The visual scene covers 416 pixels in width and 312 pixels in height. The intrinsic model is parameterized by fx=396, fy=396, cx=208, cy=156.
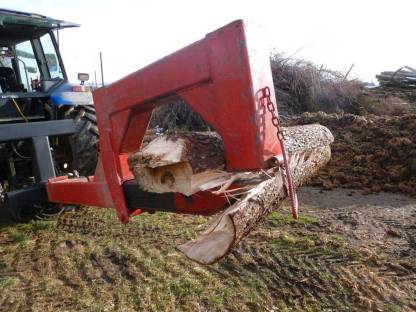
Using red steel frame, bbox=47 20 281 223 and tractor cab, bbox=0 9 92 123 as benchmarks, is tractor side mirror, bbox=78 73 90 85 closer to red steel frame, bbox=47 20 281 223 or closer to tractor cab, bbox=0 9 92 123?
tractor cab, bbox=0 9 92 123

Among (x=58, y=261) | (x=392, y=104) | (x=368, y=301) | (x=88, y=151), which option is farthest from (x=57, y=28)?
(x=392, y=104)

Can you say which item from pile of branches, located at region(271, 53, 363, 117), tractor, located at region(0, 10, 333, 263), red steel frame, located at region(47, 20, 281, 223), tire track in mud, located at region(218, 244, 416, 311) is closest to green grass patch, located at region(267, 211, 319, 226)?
tire track in mud, located at region(218, 244, 416, 311)

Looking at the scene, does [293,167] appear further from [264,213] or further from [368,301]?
[368,301]

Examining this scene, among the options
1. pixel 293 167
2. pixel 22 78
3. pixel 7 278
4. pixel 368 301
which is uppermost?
pixel 22 78

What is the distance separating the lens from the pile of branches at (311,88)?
9.88 metres

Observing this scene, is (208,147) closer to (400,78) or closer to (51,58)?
(51,58)

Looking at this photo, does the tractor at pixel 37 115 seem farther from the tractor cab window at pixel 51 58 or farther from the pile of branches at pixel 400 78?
the pile of branches at pixel 400 78

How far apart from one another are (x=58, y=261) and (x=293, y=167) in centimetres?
206

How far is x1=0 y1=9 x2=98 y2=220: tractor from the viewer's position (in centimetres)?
346

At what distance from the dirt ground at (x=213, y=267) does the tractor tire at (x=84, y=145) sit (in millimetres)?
614

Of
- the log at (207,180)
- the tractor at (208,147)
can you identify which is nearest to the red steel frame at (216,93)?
the tractor at (208,147)

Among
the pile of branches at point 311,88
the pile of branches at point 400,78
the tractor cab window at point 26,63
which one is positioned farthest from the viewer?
the pile of branches at point 400,78

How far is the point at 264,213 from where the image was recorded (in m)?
2.05

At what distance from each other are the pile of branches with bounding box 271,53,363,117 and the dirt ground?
6.12 metres
